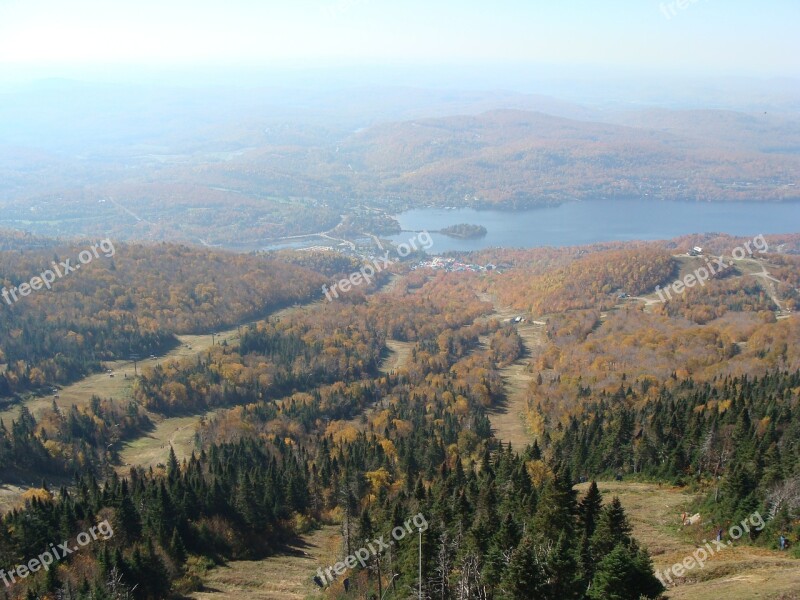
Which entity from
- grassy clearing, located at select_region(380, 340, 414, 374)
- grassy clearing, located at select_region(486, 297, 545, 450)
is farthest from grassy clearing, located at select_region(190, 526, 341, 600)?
grassy clearing, located at select_region(380, 340, 414, 374)

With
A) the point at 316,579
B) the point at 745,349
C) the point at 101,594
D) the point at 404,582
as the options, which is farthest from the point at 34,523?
the point at 745,349

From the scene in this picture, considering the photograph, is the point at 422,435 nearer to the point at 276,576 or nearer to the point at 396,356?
the point at 276,576

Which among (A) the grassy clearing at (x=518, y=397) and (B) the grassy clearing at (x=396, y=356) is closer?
(A) the grassy clearing at (x=518, y=397)

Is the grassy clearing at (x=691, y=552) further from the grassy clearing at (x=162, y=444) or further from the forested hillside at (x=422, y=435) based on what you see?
the grassy clearing at (x=162, y=444)

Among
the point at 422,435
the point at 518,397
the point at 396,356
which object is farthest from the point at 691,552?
the point at 396,356

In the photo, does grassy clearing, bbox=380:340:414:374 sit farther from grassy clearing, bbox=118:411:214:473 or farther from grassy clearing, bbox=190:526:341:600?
grassy clearing, bbox=190:526:341:600

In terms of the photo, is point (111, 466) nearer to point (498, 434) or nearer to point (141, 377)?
point (141, 377)

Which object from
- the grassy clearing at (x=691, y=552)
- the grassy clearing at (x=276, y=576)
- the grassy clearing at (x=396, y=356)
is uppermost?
the grassy clearing at (x=691, y=552)

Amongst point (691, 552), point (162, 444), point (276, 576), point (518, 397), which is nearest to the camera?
point (691, 552)

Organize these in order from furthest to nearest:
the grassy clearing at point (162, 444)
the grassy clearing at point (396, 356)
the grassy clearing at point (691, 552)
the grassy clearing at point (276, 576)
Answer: the grassy clearing at point (396, 356) < the grassy clearing at point (162, 444) < the grassy clearing at point (276, 576) < the grassy clearing at point (691, 552)

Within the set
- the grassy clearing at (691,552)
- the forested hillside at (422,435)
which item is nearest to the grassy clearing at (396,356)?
the forested hillside at (422,435)

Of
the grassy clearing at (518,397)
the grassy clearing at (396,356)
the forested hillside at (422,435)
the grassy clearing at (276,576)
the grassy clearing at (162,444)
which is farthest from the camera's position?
the grassy clearing at (396,356)
